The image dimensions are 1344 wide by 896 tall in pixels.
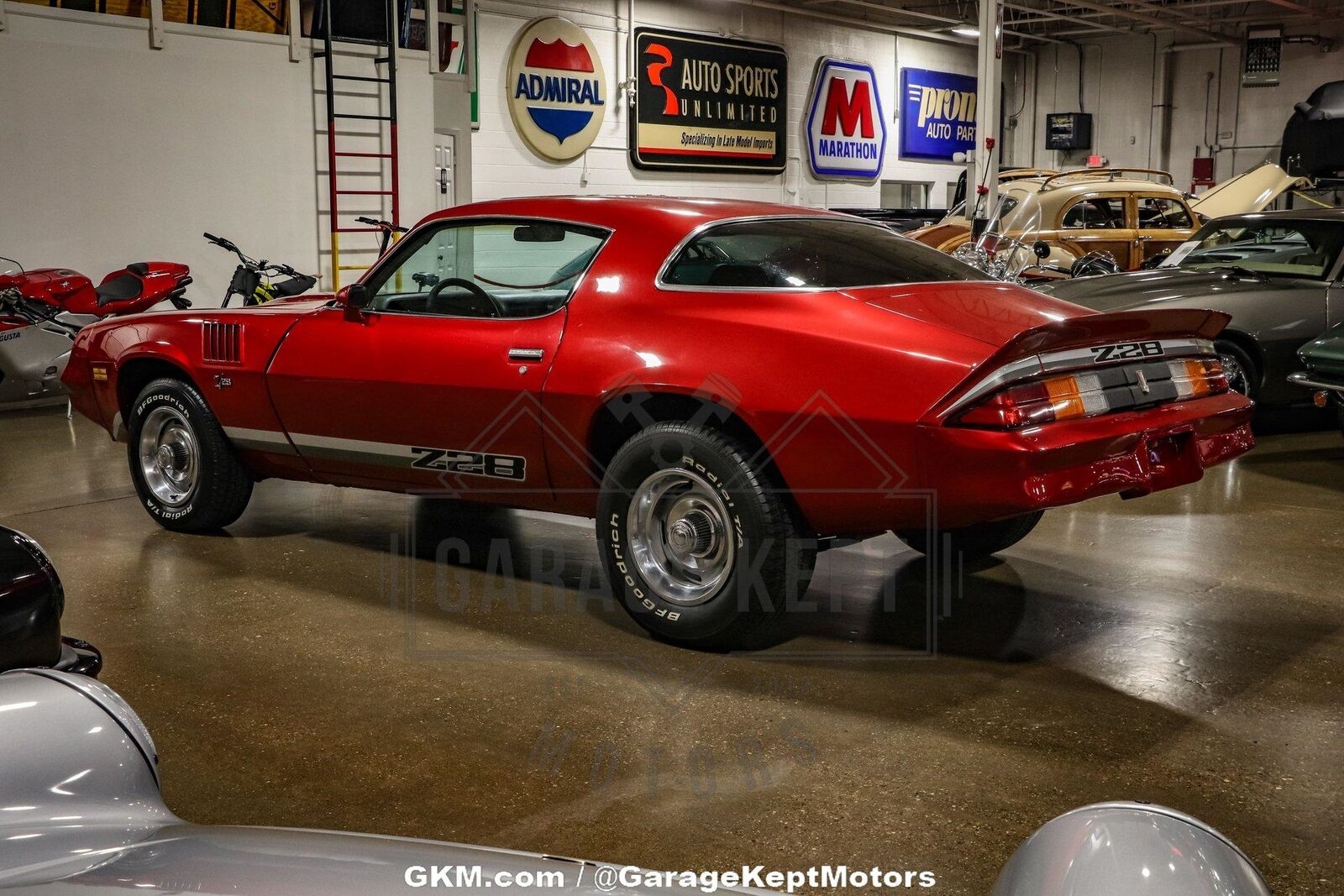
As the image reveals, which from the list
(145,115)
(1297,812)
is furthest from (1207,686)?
(145,115)

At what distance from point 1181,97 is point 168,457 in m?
23.6

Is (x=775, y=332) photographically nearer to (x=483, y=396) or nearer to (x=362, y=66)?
(x=483, y=396)

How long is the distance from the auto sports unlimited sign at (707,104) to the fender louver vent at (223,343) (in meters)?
13.9

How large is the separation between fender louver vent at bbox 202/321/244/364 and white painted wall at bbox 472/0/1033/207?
37.9ft

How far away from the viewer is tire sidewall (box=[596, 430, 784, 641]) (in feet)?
12.3

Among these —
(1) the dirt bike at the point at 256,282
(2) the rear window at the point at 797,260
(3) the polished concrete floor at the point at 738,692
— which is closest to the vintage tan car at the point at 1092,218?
(1) the dirt bike at the point at 256,282

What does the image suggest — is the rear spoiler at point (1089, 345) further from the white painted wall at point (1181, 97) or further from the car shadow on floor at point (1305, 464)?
the white painted wall at point (1181, 97)

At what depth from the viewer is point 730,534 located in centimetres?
383

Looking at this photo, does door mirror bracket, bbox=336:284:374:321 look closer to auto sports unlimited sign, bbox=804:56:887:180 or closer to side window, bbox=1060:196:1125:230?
side window, bbox=1060:196:1125:230

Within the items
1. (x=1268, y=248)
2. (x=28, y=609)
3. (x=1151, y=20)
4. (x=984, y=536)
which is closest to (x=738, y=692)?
(x=984, y=536)

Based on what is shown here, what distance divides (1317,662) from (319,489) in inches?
183

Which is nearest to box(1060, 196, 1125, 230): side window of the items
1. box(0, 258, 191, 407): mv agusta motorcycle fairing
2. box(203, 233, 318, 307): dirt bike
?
box(203, 233, 318, 307): dirt bike

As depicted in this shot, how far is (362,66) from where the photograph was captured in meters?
12.5

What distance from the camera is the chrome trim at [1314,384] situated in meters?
6.55
